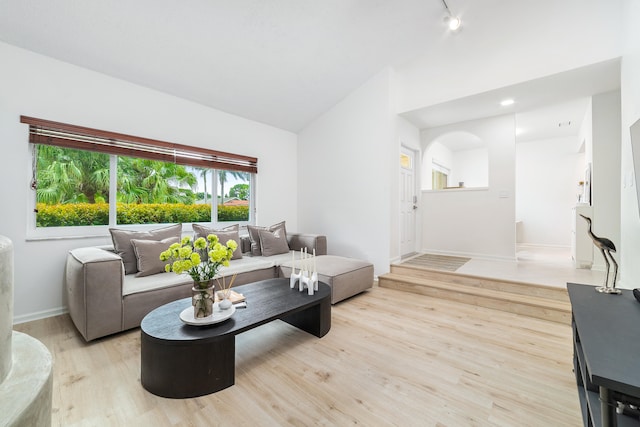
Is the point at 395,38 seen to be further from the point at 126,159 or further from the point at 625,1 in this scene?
the point at 126,159

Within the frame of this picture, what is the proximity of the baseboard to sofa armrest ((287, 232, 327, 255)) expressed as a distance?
8.62ft

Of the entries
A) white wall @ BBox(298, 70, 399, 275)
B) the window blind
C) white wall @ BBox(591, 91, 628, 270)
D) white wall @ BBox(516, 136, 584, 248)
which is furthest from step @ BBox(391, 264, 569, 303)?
white wall @ BBox(516, 136, 584, 248)

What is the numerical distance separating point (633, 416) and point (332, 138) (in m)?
4.07

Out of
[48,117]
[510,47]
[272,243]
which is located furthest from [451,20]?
[48,117]

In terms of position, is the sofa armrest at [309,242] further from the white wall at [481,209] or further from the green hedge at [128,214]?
the white wall at [481,209]

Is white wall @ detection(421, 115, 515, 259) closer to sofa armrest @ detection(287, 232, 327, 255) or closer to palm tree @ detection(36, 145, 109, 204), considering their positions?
sofa armrest @ detection(287, 232, 327, 255)

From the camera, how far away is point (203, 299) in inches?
68.0

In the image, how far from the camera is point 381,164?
153 inches

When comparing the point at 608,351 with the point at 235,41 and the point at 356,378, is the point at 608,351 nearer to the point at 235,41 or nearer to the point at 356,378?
the point at 356,378

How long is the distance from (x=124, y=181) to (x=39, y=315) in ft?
4.97

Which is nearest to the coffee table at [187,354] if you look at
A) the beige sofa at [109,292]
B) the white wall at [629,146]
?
the beige sofa at [109,292]

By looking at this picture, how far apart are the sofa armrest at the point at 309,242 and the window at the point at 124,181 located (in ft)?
3.22

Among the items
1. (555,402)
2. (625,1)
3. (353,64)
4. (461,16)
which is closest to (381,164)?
(353,64)

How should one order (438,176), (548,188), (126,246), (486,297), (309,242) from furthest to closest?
(438,176)
(548,188)
(309,242)
(486,297)
(126,246)
